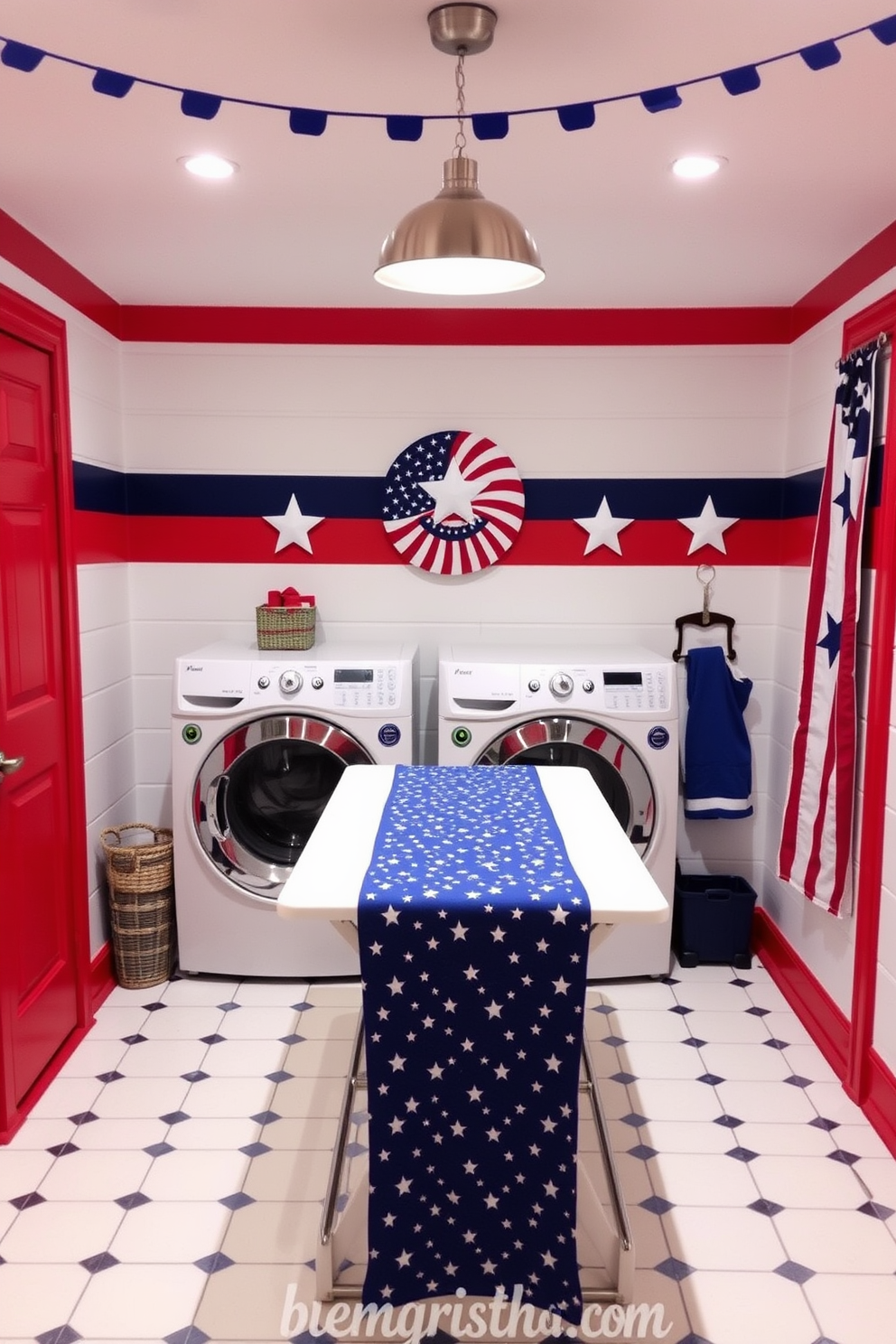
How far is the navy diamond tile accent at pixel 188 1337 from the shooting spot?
222 centimetres

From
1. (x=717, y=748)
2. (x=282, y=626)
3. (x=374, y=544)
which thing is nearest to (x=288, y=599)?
(x=282, y=626)

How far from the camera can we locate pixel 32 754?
10.4 feet

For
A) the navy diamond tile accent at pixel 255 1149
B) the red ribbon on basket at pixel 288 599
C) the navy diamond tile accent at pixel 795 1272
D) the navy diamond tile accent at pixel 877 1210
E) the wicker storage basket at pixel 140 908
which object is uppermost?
the red ribbon on basket at pixel 288 599

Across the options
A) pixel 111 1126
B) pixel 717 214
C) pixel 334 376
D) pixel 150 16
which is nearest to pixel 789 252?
pixel 717 214

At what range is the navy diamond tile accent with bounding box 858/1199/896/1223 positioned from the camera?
265cm

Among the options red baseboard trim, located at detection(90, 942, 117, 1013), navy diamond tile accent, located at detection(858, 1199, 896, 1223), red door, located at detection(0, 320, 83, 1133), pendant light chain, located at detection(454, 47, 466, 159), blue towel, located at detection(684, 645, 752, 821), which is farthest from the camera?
blue towel, located at detection(684, 645, 752, 821)

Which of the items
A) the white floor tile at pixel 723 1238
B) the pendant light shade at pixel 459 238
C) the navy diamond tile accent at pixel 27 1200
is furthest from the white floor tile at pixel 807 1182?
the pendant light shade at pixel 459 238

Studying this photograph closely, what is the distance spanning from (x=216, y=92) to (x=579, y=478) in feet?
7.70

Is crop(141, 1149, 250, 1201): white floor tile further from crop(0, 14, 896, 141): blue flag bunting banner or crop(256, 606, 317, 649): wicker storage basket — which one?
crop(0, 14, 896, 141): blue flag bunting banner

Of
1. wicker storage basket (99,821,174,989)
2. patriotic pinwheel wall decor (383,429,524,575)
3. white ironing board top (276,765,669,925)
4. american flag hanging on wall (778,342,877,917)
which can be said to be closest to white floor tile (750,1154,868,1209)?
american flag hanging on wall (778,342,877,917)

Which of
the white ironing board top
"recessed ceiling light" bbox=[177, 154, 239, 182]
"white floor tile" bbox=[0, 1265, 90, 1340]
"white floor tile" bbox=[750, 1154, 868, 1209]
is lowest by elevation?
"white floor tile" bbox=[0, 1265, 90, 1340]

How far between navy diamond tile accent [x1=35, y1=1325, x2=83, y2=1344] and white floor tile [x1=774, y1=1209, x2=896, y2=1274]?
156 cm

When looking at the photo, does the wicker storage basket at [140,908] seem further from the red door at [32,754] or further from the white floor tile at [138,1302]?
the white floor tile at [138,1302]

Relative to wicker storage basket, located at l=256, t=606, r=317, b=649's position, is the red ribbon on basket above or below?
above
